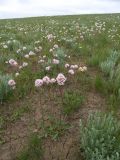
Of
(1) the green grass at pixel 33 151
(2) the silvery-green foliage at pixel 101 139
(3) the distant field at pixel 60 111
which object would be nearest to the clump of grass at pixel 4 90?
(3) the distant field at pixel 60 111

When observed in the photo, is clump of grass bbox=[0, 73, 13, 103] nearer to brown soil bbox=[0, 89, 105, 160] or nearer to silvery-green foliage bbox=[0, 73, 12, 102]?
silvery-green foliage bbox=[0, 73, 12, 102]

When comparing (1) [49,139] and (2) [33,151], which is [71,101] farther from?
(2) [33,151]

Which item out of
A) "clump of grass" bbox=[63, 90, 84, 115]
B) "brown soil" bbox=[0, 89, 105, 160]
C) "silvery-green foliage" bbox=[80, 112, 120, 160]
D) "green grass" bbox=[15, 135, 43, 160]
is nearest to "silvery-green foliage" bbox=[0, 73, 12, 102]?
"brown soil" bbox=[0, 89, 105, 160]

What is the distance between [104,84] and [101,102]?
61cm

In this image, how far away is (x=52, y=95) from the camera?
722 cm

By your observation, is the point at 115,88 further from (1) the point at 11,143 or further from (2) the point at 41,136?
(1) the point at 11,143

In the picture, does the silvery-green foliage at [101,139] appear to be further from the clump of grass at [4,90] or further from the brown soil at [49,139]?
the clump of grass at [4,90]

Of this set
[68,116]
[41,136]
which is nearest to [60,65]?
[68,116]

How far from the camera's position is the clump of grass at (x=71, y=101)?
6540mm

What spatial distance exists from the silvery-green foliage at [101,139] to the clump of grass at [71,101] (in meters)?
0.89

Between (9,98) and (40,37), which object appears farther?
(40,37)

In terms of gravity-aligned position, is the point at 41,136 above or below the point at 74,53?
below

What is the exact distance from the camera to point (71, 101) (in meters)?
6.75

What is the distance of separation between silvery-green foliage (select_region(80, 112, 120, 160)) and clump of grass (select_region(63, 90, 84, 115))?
890 millimetres
